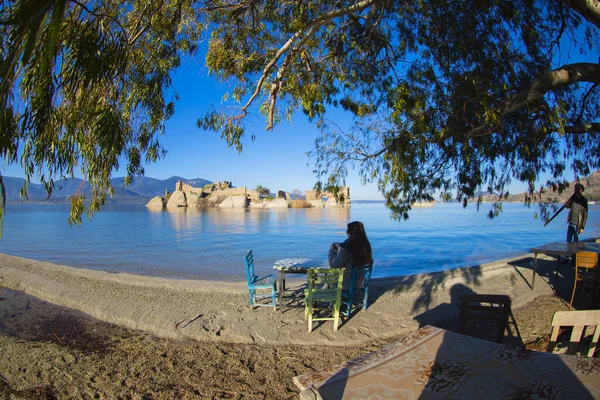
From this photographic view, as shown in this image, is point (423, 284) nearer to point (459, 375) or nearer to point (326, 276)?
point (326, 276)

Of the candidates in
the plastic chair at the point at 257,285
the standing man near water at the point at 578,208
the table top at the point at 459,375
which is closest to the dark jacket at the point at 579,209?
the standing man near water at the point at 578,208

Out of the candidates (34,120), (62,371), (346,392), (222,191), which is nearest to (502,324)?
(346,392)

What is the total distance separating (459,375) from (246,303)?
4.38 m

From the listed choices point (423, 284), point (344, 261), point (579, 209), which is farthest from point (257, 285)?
point (579, 209)

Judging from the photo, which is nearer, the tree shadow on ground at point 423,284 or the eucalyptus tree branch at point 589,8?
the eucalyptus tree branch at point 589,8

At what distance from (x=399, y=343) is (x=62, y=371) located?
342 centimetres

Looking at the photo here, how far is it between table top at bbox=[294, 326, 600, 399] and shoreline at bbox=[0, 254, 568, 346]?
239 centimetres

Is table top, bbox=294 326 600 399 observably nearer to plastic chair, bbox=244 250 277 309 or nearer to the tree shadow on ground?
plastic chair, bbox=244 250 277 309

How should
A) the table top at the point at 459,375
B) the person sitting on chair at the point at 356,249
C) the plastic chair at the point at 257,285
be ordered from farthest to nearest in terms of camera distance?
the plastic chair at the point at 257,285
the person sitting on chair at the point at 356,249
the table top at the point at 459,375

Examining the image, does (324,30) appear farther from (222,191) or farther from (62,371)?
(222,191)

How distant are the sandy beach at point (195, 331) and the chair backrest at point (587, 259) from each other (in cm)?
81

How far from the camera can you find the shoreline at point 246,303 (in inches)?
180

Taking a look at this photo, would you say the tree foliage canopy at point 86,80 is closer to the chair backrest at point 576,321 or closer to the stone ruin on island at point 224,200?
the chair backrest at point 576,321

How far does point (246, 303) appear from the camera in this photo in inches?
228
